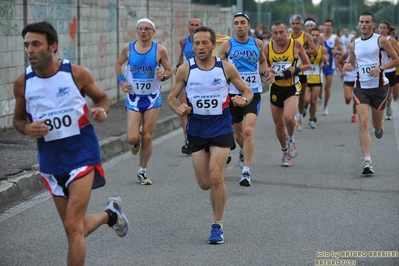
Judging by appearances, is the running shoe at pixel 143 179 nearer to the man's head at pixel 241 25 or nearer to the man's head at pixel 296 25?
the man's head at pixel 241 25

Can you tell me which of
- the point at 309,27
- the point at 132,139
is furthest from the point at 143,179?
the point at 309,27

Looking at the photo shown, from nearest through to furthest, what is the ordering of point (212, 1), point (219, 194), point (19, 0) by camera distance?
point (219, 194) → point (19, 0) → point (212, 1)

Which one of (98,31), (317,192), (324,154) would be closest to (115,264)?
(317,192)

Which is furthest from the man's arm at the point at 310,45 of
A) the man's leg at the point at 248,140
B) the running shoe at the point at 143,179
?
the running shoe at the point at 143,179

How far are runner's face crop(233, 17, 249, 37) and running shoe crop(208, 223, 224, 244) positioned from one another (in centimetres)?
378

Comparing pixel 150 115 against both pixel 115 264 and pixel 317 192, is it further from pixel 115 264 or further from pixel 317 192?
pixel 115 264

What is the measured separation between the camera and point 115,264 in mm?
6828

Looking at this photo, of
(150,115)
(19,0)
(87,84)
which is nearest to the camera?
(87,84)

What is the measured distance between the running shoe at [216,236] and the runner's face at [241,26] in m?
3.78

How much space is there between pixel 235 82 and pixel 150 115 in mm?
3074

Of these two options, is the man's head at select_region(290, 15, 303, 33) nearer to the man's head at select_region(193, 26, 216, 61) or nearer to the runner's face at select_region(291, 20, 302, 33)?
the runner's face at select_region(291, 20, 302, 33)

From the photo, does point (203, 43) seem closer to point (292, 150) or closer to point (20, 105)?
point (20, 105)

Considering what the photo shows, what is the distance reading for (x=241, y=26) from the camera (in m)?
10.7

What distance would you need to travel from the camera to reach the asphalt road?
709 centimetres
